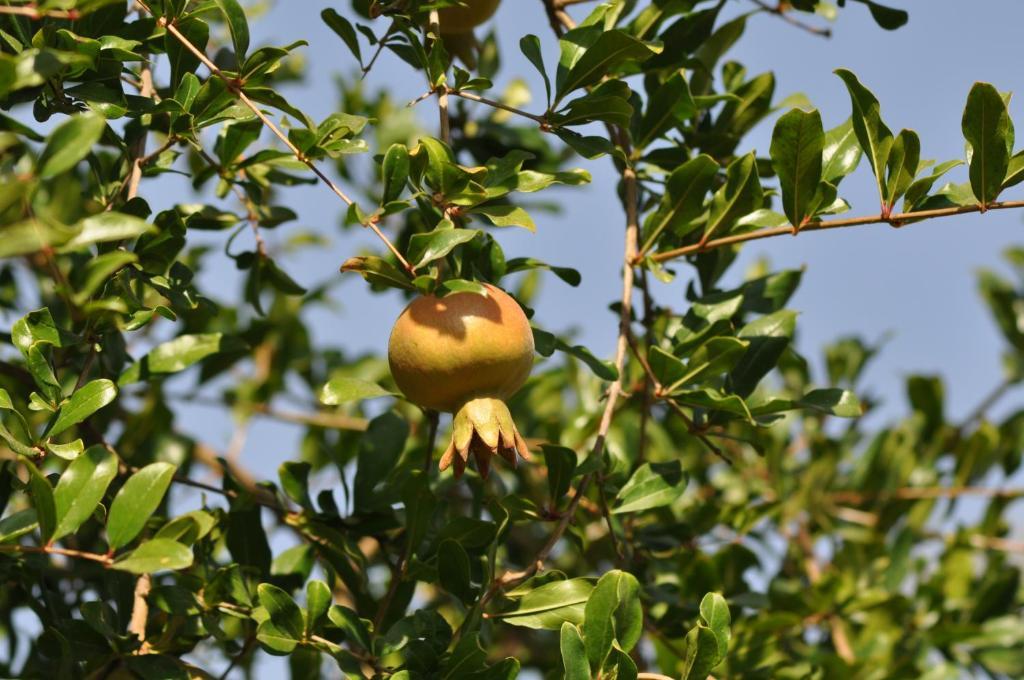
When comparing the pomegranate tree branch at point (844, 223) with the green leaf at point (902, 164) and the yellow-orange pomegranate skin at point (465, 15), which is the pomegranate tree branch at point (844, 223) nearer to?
the green leaf at point (902, 164)

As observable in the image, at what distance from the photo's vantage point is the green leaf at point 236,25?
121 centimetres

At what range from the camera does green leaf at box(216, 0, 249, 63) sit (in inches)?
47.6

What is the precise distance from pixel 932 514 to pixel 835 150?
151 centimetres

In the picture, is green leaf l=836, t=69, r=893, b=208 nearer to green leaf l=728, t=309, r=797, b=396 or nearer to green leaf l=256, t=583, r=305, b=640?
green leaf l=728, t=309, r=797, b=396

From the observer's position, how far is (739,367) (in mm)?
1439

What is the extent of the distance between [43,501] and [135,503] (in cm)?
12

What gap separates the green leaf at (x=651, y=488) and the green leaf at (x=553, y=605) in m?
0.24

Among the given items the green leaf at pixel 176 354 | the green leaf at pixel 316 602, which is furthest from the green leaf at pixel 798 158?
the green leaf at pixel 176 354

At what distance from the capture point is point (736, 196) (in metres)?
1.33

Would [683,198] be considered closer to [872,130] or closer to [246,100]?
[872,130]

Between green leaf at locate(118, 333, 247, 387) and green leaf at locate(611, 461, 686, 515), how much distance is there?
2.03ft

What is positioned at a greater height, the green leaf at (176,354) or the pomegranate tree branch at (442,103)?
the pomegranate tree branch at (442,103)

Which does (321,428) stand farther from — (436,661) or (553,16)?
(436,661)

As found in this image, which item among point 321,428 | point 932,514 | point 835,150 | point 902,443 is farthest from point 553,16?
point 932,514
